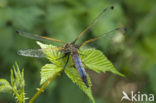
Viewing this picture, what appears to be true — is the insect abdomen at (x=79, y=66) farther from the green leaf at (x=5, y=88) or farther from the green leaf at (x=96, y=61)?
the green leaf at (x=5, y=88)

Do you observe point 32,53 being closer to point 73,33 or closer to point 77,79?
point 77,79

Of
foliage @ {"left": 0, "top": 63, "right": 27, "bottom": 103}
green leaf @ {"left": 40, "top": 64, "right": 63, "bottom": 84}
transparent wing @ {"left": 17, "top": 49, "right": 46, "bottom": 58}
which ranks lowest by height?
foliage @ {"left": 0, "top": 63, "right": 27, "bottom": 103}

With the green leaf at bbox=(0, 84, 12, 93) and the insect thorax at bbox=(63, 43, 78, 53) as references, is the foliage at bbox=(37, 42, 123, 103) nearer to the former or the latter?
the insect thorax at bbox=(63, 43, 78, 53)

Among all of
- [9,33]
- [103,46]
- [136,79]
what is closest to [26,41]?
[9,33]

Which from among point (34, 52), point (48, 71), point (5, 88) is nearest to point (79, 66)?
point (48, 71)

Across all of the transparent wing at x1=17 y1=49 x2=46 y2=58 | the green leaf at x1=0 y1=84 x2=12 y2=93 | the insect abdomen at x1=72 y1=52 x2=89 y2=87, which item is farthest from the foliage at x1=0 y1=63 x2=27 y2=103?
the insect abdomen at x1=72 y1=52 x2=89 y2=87

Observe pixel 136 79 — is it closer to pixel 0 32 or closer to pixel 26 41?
pixel 26 41
